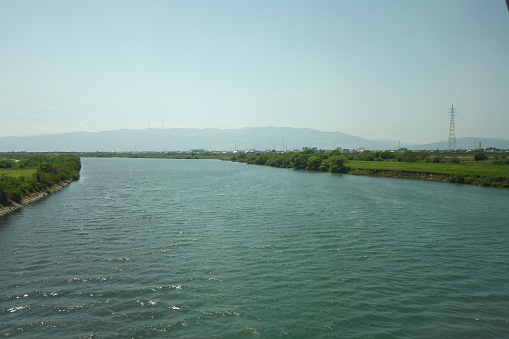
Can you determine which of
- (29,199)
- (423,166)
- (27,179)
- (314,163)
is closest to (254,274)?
(29,199)

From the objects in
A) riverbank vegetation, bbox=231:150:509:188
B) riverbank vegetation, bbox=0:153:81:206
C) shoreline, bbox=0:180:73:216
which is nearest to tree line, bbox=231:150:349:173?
riverbank vegetation, bbox=231:150:509:188

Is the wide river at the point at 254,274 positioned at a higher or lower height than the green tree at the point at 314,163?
lower

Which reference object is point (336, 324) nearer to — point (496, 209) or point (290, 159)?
point (496, 209)

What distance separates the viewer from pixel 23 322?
10602mm

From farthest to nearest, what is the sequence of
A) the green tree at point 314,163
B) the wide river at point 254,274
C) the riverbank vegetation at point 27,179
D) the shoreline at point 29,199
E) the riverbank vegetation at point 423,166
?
the green tree at point 314,163
the riverbank vegetation at point 423,166
the riverbank vegetation at point 27,179
the shoreline at point 29,199
the wide river at point 254,274

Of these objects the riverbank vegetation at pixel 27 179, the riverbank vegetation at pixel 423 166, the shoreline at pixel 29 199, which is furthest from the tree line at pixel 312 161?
the shoreline at pixel 29 199

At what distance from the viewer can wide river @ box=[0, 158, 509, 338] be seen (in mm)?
10602

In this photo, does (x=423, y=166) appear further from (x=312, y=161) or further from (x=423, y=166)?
(x=312, y=161)

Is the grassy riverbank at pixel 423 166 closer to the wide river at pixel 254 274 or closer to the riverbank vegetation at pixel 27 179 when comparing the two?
Result: the wide river at pixel 254 274

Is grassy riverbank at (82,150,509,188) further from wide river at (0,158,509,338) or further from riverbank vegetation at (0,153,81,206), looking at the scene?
riverbank vegetation at (0,153,81,206)

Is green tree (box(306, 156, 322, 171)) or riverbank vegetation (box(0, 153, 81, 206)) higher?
green tree (box(306, 156, 322, 171))

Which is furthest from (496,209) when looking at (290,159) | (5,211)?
(290,159)

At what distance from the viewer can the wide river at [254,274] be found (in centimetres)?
1060

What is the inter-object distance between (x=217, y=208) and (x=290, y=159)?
75814 mm
